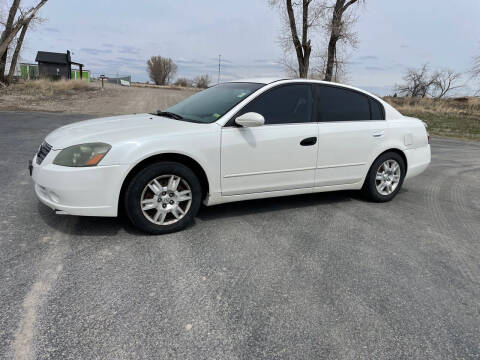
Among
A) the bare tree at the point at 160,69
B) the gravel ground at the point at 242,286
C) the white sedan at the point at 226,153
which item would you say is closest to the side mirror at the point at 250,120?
the white sedan at the point at 226,153

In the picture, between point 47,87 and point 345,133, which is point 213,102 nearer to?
point 345,133

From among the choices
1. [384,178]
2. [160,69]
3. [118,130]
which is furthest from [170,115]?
[160,69]

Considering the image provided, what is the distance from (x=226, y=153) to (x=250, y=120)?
0.41m

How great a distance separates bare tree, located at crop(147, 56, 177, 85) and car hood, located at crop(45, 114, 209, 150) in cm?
8327

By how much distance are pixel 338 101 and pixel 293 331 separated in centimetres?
316

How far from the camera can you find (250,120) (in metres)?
3.80

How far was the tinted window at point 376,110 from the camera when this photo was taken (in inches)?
197

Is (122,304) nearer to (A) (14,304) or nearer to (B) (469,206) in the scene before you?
(A) (14,304)

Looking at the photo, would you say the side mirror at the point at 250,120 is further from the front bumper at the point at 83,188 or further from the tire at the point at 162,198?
the front bumper at the point at 83,188

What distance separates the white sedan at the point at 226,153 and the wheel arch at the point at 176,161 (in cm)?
1

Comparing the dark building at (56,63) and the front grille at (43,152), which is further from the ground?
the dark building at (56,63)

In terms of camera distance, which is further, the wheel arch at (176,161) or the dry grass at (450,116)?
the dry grass at (450,116)

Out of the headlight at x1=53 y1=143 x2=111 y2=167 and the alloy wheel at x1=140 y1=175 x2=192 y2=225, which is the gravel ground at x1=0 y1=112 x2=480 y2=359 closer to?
the alloy wheel at x1=140 y1=175 x2=192 y2=225

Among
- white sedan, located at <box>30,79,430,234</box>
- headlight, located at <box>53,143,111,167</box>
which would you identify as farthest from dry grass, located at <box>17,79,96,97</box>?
headlight, located at <box>53,143,111,167</box>
